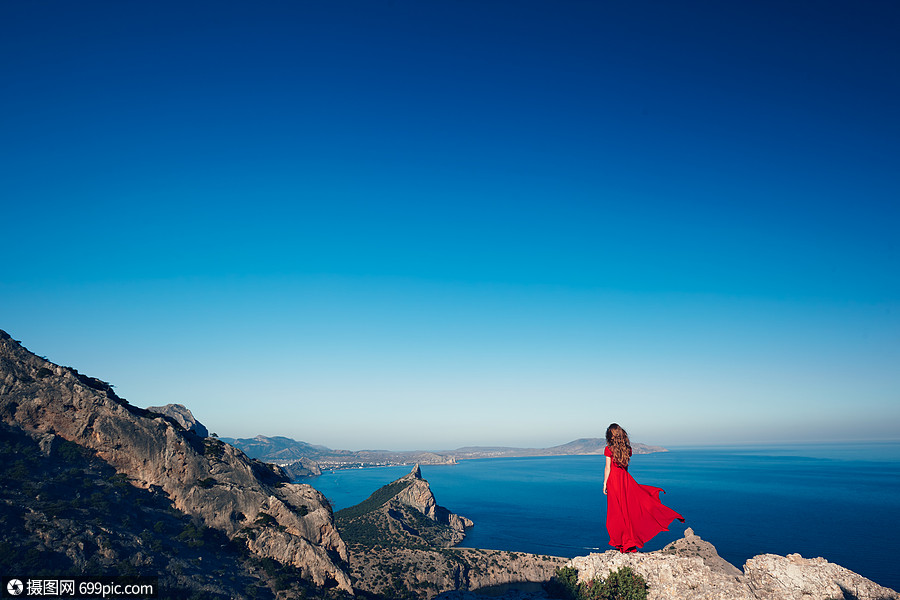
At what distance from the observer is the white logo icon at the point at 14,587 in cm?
2389

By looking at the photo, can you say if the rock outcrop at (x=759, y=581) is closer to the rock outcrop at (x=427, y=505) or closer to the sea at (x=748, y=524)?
the sea at (x=748, y=524)

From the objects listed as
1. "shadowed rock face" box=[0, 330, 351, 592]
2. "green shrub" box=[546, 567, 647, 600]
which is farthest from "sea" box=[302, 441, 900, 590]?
"shadowed rock face" box=[0, 330, 351, 592]

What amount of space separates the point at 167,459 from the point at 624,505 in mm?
47344

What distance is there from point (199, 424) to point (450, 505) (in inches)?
4318

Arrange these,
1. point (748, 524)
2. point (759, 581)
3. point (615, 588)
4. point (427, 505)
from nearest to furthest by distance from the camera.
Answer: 1. point (759, 581)
2. point (615, 588)
3. point (427, 505)
4. point (748, 524)

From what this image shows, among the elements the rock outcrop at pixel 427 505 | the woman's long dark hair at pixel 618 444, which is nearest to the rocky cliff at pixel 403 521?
the rock outcrop at pixel 427 505

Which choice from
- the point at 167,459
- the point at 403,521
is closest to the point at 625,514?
the point at 167,459

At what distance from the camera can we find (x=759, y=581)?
37.8 metres

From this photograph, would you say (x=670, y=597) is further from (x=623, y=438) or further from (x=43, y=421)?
(x=43, y=421)

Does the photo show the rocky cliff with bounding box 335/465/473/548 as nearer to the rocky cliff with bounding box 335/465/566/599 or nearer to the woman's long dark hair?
the rocky cliff with bounding box 335/465/566/599

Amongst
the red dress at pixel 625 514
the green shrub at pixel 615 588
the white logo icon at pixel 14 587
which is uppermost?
the red dress at pixel 625 514

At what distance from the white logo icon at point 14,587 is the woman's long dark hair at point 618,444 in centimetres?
3330

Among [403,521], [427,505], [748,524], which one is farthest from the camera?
[748,524]

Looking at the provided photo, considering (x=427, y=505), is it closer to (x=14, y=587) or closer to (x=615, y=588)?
(x=615, y=588)
